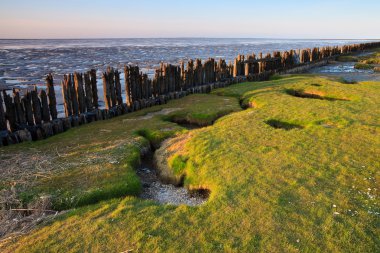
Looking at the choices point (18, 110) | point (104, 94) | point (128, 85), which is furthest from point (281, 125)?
point (18, 110)

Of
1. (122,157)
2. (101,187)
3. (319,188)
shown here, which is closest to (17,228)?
(101,187)

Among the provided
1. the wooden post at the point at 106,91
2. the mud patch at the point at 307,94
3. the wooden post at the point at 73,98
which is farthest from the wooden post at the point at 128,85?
the mud patch at the point at 307,94

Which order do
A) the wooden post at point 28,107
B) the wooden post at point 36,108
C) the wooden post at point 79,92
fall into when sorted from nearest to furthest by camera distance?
the wooden post at point 28,107
the wooden post at point 36,108
the wooden post at point 79,92

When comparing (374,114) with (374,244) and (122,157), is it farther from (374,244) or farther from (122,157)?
(122,157)

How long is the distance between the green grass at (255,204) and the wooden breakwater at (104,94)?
137 centimetres

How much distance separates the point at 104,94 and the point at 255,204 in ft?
28.8

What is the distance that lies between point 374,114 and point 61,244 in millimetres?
9689

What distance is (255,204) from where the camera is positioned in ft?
16.8

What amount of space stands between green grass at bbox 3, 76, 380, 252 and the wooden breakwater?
1.37 meters

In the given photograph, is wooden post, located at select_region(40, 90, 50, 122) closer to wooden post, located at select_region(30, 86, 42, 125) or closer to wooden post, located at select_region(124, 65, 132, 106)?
wooden post, located at select_region(30, 86, 42, 125)

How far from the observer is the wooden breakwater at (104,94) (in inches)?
377

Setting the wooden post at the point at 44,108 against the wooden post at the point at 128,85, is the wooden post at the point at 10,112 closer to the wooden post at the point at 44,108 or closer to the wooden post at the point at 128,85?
the wooden post at the point at 44,108

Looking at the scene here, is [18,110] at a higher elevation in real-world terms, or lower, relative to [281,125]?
higher

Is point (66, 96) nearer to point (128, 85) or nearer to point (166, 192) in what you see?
point (128, 85)
